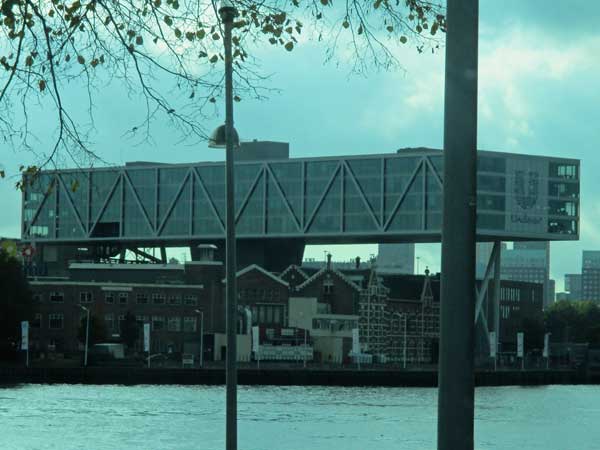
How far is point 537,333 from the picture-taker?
179 m

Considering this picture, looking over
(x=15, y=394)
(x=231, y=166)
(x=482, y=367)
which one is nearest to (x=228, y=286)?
(x=231, y=166)

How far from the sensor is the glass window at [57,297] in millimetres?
132000

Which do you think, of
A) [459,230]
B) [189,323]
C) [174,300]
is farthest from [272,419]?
[189,323]

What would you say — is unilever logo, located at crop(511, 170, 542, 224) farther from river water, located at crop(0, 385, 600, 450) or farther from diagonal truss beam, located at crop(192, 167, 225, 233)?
diagonal truss beam, located at crop(192, 167, 225, 233)

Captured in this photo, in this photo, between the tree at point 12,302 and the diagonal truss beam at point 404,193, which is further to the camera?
the diagonal truss beam at point 404,193

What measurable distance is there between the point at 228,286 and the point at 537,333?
6370 inches

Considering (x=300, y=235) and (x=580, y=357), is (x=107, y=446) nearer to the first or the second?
(x=300, y=235)

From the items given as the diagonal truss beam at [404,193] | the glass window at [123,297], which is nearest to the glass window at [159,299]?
the glass window at [123,297]

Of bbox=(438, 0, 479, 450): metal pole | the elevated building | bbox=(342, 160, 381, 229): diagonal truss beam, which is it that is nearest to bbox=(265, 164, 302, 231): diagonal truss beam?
the elevated building

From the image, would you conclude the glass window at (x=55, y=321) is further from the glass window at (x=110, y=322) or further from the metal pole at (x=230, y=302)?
the metal pole at (x=230, y=302)

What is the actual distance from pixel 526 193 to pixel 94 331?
4317 centimetres

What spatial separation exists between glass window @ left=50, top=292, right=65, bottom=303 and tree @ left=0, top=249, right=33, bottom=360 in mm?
13128

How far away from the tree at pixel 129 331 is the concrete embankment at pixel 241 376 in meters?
12.6

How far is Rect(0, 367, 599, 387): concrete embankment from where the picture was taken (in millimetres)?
111688
